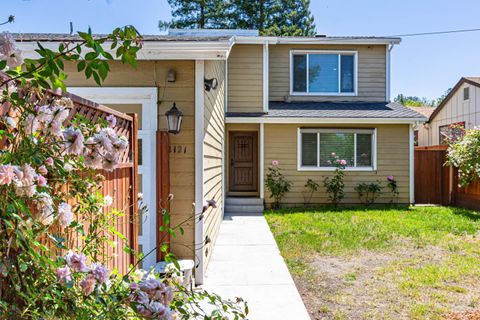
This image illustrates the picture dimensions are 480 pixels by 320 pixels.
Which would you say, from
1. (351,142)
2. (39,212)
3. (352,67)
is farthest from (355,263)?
(352,67)

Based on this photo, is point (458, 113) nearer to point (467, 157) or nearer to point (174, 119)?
point (467, 157)

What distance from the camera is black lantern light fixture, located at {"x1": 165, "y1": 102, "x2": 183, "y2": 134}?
407cm

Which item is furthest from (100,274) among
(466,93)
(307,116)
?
(466,93)

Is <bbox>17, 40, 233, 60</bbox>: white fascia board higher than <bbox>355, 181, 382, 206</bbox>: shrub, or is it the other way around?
A: <bbox>17, 40, 233, 60</bbox>: white fascia board

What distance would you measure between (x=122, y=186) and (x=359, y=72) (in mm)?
10421

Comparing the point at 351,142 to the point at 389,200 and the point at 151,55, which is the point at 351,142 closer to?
the point at 389,200

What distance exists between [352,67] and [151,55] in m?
9.14

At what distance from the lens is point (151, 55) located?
4.05 meters

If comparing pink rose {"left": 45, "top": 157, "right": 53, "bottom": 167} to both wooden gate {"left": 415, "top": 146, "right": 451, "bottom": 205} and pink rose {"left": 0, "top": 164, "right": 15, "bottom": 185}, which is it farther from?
wooden gate {"left": 415, "top": 146, "right": 451, "bottom": 205}

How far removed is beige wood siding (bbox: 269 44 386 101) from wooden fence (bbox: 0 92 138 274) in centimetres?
901

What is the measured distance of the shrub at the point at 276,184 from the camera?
10.2 meters

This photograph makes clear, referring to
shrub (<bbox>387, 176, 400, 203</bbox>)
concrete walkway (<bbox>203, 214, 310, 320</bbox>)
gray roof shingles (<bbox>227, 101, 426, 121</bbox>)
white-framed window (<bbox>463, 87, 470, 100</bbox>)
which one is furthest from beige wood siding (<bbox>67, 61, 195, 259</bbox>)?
white-framed window (<bbox>463, 87, 470, 100</bbox>)

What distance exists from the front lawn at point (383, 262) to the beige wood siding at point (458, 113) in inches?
318

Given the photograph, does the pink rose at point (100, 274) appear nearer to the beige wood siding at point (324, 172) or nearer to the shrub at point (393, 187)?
the beige wood siding at point (324, 172)
